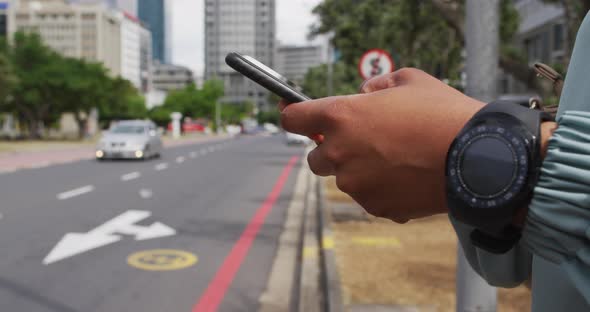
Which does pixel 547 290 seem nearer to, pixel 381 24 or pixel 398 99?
pixel 398 99

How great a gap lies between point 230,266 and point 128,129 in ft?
57.1

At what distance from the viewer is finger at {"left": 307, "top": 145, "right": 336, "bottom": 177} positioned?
1020 mm

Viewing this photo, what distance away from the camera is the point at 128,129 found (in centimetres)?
2230

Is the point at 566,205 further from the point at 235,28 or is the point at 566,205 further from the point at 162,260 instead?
the point at 235,28

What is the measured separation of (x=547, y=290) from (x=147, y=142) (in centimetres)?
2138

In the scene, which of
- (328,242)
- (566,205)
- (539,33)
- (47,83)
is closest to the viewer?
(566,205)

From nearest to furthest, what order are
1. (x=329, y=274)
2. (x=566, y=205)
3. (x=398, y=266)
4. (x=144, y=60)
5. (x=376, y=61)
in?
1. (x=566, y=205)
2. (x=329, y=274)
3. (x=398, y=266)
4. (x=376, y=61)
5. (x=144, y=60)

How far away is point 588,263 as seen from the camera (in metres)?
0.78

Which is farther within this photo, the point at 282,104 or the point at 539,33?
the point at 539,33

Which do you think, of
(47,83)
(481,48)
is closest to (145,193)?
(481,48)

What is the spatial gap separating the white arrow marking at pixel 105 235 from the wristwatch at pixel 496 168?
5.71 metres

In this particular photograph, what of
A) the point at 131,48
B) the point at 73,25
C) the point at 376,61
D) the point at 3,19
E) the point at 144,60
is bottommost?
the point at 376,61

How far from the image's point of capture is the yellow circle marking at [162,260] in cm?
581

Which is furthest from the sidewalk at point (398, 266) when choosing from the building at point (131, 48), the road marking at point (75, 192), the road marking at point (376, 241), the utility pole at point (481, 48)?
the building at point (131, 48)
